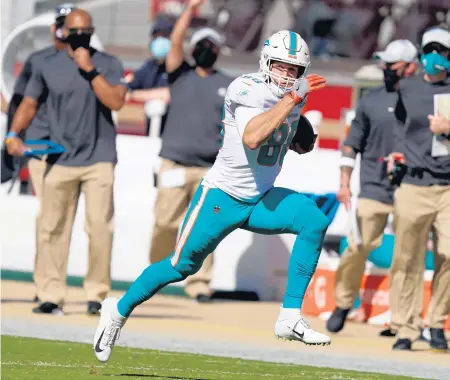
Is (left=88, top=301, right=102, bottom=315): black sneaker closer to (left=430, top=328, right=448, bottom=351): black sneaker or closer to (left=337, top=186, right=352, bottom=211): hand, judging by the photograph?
(left=337, top=186, right=352, bottom=211): hand

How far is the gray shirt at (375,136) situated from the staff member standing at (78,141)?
1860 mm

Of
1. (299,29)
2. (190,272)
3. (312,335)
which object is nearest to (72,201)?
(190,272)

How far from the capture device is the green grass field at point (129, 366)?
915 centimetres

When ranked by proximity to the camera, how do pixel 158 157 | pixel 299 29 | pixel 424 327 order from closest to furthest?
pixel 424 327
pixel 158 157
pixel 299 29

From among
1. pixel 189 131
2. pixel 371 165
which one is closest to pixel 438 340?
pixel 371 165

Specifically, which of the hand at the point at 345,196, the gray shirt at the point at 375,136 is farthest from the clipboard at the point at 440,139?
the gray shirt at the point at 375,136

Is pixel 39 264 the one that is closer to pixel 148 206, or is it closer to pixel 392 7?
pixel 148 206

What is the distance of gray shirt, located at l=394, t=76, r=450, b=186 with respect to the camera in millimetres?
11266

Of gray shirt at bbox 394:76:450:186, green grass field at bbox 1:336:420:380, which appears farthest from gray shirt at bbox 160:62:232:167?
green grass field at bbox 1:336:420:380

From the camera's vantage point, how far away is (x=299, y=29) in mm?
20453

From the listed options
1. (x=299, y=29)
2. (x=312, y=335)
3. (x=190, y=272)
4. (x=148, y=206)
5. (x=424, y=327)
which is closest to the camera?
(x=312, y=335)

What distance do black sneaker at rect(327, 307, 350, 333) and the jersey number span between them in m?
3.33

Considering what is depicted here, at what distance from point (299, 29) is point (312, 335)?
1188 centimetres

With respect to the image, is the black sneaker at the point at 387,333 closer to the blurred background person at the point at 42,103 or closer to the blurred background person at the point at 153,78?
the blurred background person at the point at 42,103
